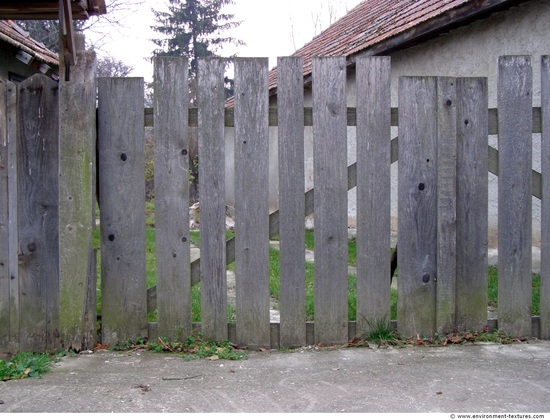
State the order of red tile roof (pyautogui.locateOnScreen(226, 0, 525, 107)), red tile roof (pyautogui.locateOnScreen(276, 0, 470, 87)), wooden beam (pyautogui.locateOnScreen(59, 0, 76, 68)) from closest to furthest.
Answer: wooden beam (pyautogui.locateOnScreen(59, 0, 76, 68))
red tile roof (pyautogui.locateOnScreen(226, 0, 525, 107))
red tile roof (pyautogui.locateOnScreen(276, 0, 470, 87))

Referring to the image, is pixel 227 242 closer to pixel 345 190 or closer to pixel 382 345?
pixel 345 190

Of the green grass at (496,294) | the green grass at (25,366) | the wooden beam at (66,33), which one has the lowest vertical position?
the green grass at (25,366)

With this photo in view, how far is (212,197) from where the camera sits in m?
3.97

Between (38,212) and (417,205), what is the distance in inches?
98.2

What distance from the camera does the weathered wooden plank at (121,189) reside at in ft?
12.8

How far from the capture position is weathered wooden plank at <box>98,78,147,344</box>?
3912mm

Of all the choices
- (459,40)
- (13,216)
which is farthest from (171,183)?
(459,40)

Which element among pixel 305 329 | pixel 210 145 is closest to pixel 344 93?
pixel 210 145

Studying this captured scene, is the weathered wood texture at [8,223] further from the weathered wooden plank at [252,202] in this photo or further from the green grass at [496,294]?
the green grass at [496,294]

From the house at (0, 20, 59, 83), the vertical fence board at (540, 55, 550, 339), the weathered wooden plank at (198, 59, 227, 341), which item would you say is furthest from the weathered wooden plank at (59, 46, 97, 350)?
the house at (0, 20, 59, 83)

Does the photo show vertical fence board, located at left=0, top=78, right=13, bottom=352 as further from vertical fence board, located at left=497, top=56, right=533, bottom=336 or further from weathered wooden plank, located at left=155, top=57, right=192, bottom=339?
vertical fence board, located at left=497, top=56, right=533, bottom=336

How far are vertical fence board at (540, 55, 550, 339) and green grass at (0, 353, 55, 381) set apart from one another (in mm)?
3254

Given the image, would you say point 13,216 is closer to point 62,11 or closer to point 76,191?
point 76,191

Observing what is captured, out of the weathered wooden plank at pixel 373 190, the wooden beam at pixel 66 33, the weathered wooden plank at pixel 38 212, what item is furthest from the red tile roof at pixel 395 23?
the weathered wooden plank at pixel 38 212
